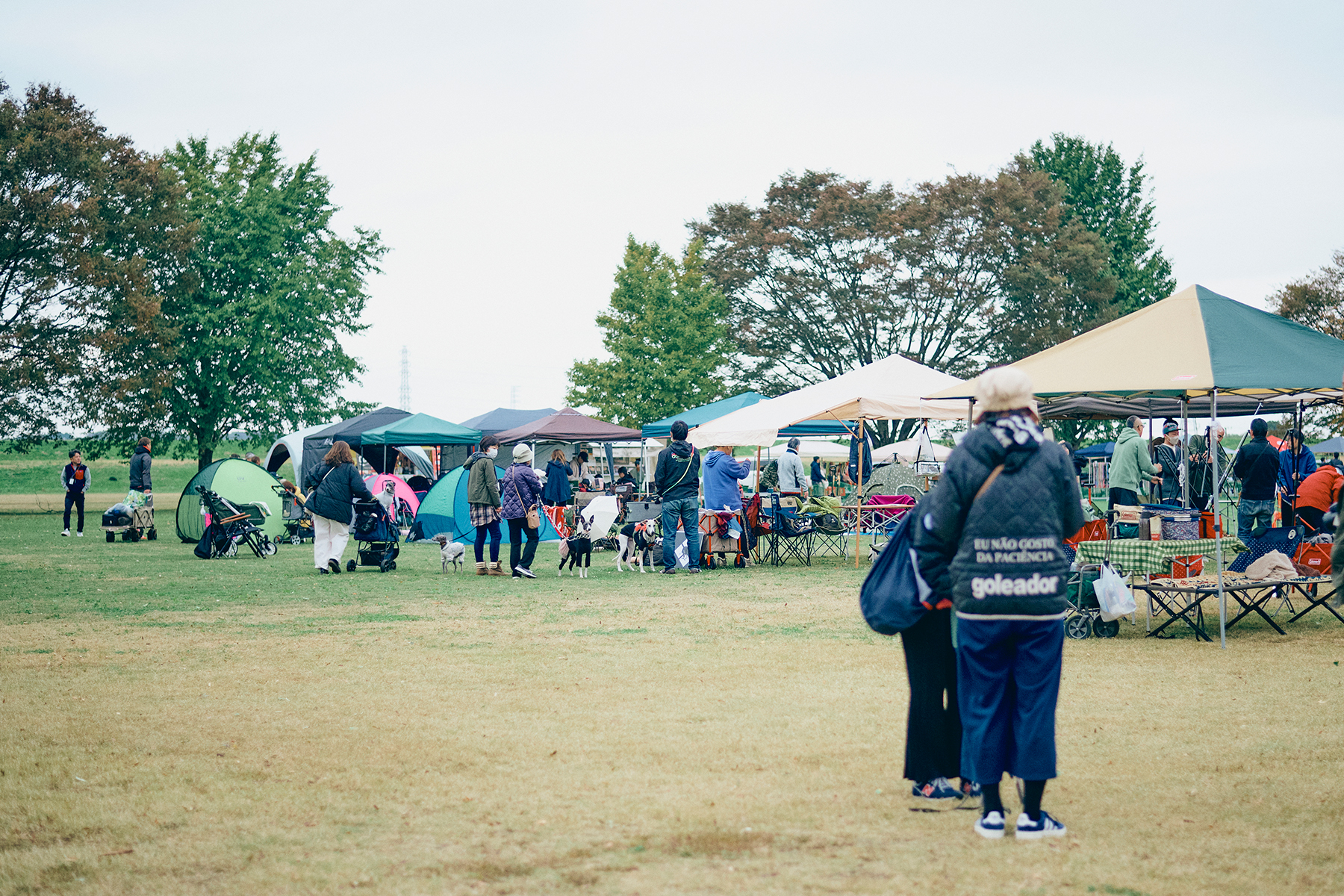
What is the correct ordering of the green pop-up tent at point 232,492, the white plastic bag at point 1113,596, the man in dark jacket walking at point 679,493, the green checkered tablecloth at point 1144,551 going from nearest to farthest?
the white plastic bag at point 1113,596 < the green checkered tablecloth at point 1144,551 < the man in dark jacket walking at point 679,493 < the green pop-up tent at point 232,492

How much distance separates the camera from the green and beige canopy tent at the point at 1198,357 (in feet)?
29.5

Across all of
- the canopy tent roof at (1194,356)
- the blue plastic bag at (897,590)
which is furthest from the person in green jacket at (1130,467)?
the blue plastic bag at (897,590)

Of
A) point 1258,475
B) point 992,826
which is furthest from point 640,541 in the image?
point 992,826

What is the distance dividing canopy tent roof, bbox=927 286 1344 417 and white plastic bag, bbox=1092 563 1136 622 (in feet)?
5.04

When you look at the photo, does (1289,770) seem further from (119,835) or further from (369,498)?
(369,498)

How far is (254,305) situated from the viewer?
127ft

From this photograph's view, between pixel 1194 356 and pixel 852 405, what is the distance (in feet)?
21.6

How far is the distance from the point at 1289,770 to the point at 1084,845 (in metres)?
1.64

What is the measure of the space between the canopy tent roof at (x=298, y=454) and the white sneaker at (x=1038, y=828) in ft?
79.3

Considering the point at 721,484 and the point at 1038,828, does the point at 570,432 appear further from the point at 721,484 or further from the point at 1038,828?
the point at 1038,828

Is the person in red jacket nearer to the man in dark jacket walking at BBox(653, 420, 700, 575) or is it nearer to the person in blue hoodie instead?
the man in dark jacket walking at BBox(653, 420, 700, 575)

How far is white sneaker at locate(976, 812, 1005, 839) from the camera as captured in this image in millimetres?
4270

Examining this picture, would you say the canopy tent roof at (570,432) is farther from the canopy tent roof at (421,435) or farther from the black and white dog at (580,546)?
the black and white dog at (580,546)

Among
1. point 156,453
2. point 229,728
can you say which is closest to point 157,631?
point 229,728
